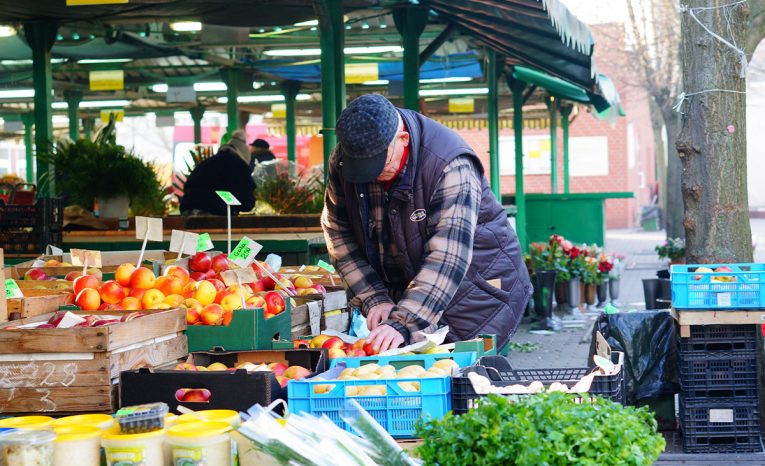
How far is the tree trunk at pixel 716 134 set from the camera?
620 centimetres

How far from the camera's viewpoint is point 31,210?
7.93 meters

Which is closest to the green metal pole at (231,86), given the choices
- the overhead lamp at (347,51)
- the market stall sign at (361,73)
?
the overhead lamp at (347,51)

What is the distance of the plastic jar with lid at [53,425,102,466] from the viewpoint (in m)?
2.52

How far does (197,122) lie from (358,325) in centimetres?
1910

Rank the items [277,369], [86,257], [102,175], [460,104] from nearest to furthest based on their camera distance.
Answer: [277,369]
[86,257]
[102,175]
[460,104]

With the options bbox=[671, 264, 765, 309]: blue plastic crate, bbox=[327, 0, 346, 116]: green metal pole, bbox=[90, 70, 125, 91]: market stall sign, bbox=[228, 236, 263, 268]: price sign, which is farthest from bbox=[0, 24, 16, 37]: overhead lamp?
bbox=[671, 264, 765, 309]: blue plastic crate

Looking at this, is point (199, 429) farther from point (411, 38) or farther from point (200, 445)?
point (411, 38)

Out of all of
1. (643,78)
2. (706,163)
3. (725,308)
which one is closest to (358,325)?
(725,308)

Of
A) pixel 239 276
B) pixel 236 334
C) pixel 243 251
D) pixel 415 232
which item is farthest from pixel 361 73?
pixel 236 334

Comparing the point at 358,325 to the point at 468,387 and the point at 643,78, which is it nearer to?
the point at 468,387

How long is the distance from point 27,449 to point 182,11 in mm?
7273

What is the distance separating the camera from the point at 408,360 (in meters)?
3.37

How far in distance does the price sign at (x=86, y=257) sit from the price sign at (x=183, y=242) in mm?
402

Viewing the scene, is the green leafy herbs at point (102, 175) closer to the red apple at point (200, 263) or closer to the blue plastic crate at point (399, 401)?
the red apple at point (200, 263)
